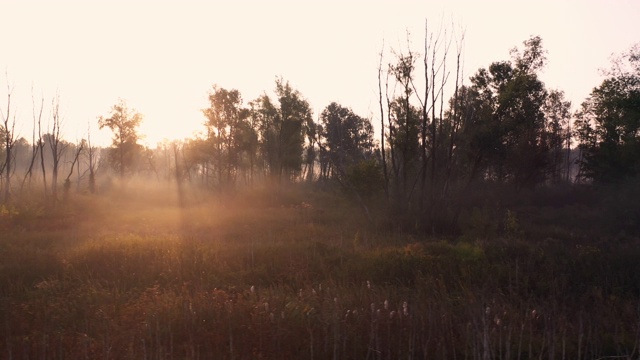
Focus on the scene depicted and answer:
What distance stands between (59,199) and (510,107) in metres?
23.9

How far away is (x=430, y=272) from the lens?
932 centimetres

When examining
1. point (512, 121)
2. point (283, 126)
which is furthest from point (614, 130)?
point (283, 126)

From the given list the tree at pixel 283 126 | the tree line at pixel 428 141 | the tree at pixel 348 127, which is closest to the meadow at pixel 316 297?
the tree line at pixel 428 141

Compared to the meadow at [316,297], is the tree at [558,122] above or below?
above

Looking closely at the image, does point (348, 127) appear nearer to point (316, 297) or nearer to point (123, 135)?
point (123, 135)

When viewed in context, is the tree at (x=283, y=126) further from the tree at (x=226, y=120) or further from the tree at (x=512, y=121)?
the tree at (x=512, y=121)

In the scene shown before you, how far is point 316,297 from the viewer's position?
6.90 m

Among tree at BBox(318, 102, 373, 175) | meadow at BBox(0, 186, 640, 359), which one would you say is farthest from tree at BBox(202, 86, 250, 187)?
meadow at BBox(0, 186, 640, 359)

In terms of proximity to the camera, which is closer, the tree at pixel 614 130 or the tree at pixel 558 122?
the tree at pixel 614 130

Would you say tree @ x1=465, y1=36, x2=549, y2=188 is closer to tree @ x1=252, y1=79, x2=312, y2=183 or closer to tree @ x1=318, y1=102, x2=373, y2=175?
tree @ x1=252, y1=79, x2=312, y2=183

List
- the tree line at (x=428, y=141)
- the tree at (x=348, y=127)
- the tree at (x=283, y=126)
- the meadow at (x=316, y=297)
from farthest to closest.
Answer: the tree at (x=348, y=127) < the tree at (x=283, y=126) < the tree line at (x=428, y=141) < the meadow at (x=316, y=297)

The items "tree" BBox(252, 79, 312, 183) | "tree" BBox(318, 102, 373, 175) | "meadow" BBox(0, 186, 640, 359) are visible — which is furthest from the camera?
"tree" BBox(318, 102, 373, 175)

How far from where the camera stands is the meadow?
528 centimetres

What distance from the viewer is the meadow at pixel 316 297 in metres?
5.28
